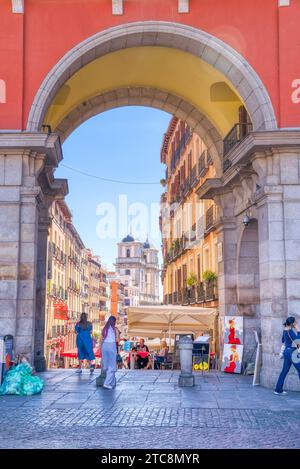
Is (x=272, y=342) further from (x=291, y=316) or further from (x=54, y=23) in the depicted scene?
(x=54, y=23)

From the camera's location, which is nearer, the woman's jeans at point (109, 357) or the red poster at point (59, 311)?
the woman's jeans at point (109, 357)

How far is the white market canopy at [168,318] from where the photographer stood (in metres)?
18.9

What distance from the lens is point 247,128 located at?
1769cm

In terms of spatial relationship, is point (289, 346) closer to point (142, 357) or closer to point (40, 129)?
point (40, 129)

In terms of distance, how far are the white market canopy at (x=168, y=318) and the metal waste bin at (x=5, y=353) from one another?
5.70m

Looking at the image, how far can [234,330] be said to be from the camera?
16.7 meters

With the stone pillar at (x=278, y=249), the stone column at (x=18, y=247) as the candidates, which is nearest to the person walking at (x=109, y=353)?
the stone column at (x=18, y=247)

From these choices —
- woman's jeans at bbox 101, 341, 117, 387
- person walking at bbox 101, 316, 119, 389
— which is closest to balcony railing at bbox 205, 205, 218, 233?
person walking at bbox 101, 316, 119, 389

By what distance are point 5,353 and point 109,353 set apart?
2.09 m

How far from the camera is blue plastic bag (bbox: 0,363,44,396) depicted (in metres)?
12.5

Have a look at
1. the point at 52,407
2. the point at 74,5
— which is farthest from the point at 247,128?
the point at 52,407

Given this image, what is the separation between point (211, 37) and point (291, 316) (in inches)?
252

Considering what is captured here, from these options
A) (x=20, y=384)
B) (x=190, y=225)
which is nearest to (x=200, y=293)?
(x=190, y=225)

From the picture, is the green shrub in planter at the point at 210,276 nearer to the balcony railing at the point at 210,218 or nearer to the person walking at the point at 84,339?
the balcony railing at the point at 210,218
